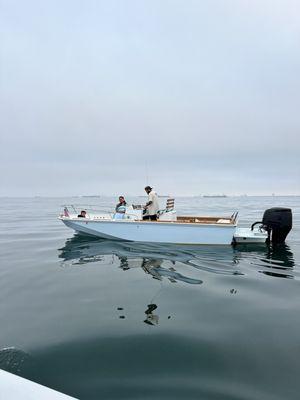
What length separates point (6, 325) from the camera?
580 centimetres

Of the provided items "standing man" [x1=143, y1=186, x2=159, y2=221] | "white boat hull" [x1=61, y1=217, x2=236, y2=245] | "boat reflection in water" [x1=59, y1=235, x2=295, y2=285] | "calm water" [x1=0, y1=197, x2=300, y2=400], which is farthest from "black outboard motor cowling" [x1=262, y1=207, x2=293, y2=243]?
"standing man" [x1=143, y1=186, x2=159, y2=221]

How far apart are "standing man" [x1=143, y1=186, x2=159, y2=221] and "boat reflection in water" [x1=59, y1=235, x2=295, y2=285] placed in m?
1.36

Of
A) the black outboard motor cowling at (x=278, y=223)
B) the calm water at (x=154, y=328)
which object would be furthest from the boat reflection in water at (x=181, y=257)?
the black outboard motor cowling at (x=278, y=223)

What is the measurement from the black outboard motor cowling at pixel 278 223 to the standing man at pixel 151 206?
5.34 m

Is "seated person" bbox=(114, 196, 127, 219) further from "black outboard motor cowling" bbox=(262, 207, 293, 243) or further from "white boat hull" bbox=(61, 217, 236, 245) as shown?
"black outboard motor cowling" bbox=(262, 207, 293, 243)

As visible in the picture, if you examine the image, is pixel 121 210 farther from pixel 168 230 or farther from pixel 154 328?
pixel 154 328

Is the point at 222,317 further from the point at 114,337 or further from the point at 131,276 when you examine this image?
the point at 131,276

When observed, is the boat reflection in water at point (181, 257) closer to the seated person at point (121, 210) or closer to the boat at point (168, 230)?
the boat at point (168, 230)

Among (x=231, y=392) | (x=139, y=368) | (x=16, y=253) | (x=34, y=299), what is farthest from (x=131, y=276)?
(x=16, y=253)

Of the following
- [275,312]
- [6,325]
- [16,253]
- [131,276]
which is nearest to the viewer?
[6,325]

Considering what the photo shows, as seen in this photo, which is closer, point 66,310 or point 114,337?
point 114,337

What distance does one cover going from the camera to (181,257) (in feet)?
39.2

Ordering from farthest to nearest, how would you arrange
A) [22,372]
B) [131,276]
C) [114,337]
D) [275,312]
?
[131,276] < [275,312] < [114,337] < [22,372]

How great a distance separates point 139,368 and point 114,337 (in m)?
1.05
